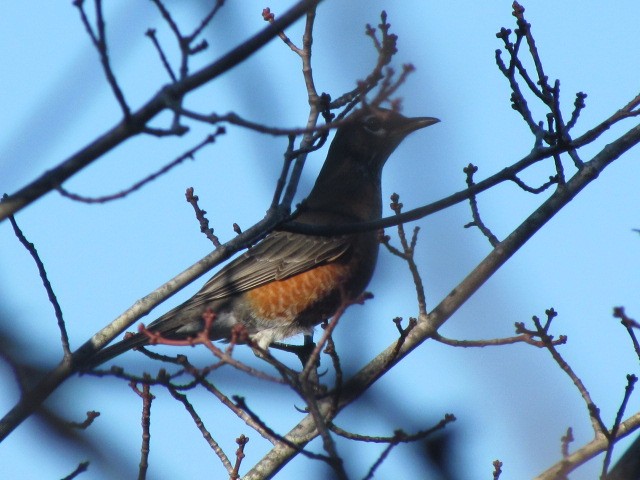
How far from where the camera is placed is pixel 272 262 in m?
6.01

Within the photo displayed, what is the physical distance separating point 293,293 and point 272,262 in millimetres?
303

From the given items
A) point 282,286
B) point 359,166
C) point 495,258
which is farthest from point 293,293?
point 495,258

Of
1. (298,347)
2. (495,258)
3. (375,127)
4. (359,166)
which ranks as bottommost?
(495,258)

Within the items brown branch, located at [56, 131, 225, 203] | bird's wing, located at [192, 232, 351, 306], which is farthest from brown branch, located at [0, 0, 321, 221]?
bird's wing, located at [192, 232, 351, 306]

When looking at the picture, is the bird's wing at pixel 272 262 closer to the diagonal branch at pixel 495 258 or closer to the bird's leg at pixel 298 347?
the bird's leg at pixel 298 347

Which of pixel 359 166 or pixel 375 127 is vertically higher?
pixel 375 127

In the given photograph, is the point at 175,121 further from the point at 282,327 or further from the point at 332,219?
the point at 332,219

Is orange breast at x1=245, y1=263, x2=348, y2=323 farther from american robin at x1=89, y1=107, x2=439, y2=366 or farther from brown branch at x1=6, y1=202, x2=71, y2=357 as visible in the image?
brown branch at x1=6, y1=202, x2=71, y2=357

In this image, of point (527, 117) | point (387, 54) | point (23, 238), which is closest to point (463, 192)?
point (387, 54)

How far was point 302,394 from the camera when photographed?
111 inches

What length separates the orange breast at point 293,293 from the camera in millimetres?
5758

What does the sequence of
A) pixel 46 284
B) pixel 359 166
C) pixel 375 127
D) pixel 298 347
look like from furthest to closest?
pixel 359 166 < pixel 375 127 < pixel 298 347 < pixel 46 284

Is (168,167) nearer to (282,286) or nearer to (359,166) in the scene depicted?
(282,286)

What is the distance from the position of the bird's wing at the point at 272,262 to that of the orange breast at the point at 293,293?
5cm
